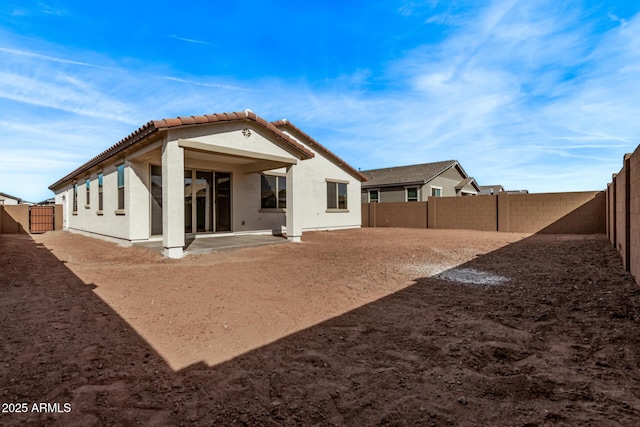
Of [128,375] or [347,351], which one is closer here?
[128,375]

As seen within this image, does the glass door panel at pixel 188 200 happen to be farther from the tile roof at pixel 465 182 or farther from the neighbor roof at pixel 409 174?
the tile roof at pixel 465 182

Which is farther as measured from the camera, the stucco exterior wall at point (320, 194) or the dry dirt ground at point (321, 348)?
the stucco exterior wall at point (320, 194)

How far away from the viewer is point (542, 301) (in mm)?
4527

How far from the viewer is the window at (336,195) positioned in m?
16.9

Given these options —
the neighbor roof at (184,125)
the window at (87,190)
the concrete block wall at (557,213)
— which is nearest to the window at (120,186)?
the neighbor roof at (184,125)

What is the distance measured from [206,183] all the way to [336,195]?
24.0 ft

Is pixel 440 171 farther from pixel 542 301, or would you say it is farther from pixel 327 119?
pixel 542 301

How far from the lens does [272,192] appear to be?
14.2 m

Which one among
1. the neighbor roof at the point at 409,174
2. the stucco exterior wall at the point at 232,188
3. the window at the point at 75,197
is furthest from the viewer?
the neighbor roof at the point at 409,174

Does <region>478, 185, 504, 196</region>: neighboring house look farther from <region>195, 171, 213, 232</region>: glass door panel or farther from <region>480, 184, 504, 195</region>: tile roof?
<region>195, 171, 213, 232</region>: glass door panel

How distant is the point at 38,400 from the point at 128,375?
1.85 ft

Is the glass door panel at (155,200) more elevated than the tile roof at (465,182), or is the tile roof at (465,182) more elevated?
the tile roof at (465,182)

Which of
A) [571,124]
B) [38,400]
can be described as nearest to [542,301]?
[38,400]

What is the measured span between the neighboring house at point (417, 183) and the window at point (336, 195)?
7965mm
